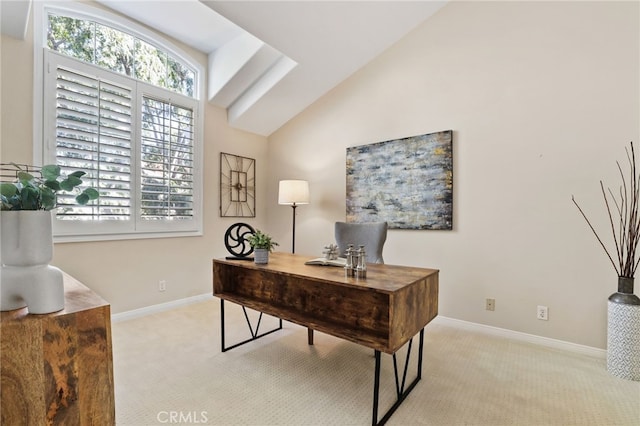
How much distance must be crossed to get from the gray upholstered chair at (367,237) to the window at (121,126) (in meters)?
1.91

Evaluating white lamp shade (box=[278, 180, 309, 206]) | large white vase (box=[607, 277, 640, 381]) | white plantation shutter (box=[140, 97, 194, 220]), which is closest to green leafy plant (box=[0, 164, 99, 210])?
white plantation shutter (box=[140, 97, 194, 220])

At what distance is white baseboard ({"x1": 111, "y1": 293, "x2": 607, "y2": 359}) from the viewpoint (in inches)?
93.4

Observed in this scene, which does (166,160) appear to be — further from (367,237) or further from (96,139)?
(367,237)

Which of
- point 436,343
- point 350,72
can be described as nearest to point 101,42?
point 350,72

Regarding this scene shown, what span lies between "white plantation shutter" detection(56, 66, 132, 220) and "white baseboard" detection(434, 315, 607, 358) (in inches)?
137

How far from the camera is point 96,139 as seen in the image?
2824mm

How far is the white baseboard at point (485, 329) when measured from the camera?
2372 millimetres

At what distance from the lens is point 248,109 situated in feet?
12.4

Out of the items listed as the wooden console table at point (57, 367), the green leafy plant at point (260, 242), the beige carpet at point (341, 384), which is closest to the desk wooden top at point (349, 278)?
the green leafy plant at point (260, 242)

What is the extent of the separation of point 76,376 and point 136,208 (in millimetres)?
2724

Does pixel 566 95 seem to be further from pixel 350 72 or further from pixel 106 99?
pixel 106 99

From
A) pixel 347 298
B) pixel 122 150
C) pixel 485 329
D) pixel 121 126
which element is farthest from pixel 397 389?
pixel 121 126

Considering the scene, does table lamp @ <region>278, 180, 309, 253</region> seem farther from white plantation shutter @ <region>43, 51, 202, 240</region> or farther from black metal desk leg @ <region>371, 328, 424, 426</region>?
black metal desk leg @ <region>371, 328, 424, 426</region>

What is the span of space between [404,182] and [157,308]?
3038 mm
